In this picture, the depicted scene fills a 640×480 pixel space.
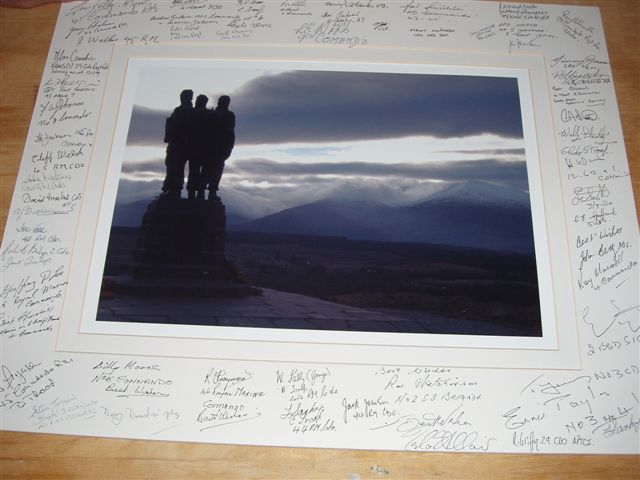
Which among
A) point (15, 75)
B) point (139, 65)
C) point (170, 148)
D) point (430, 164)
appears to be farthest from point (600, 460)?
point (15, 75)

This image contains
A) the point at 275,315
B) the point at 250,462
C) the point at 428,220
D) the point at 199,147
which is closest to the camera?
the point at 250,462

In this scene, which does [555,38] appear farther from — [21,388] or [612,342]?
[21,388]

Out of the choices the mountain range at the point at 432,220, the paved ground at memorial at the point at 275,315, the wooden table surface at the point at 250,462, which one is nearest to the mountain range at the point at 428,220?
the mountain range at the point at 432,220

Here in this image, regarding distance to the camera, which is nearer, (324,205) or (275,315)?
(275,315)

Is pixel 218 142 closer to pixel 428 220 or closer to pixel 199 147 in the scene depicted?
pixel 199 147

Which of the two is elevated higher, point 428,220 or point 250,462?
point 428,220

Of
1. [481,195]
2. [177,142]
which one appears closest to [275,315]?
[177,142]

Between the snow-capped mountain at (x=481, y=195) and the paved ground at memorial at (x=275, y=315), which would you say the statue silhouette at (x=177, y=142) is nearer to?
the paved ground at memorial at (x=275, y=315)

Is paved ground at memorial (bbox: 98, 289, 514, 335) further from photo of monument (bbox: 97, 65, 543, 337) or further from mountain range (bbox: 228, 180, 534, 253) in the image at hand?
mountain range (bbox: 228, 180, 534, 253)
